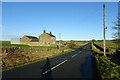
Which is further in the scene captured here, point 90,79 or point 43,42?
point 43,42

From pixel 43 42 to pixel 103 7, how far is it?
89955 millimetres

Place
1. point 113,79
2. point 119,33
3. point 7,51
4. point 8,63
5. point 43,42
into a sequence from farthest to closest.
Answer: point 43,42 → point 119,33 → point 7,51 → point 8,63 → point 113,79

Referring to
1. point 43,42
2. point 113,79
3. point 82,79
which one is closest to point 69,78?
point 82,79

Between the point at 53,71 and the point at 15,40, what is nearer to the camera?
the point at 53,71

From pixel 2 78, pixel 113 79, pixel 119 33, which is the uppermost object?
pixel 119 33

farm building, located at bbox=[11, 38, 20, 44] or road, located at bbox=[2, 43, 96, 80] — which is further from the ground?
farm building, located at bbox=[11, 38, 20, 44]

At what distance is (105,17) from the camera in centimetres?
3066

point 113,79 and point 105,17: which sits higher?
point 105,17

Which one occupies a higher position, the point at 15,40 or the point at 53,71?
the point at 15,40

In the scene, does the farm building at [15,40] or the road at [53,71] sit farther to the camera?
the farm building at [15,40]

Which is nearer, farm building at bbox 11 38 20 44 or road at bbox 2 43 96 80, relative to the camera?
road at bbox 2 43 96 80

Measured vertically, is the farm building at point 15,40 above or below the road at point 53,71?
above

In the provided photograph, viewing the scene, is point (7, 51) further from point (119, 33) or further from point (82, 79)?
point (119, 33)

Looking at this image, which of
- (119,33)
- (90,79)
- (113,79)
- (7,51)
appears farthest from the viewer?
(119,33)
